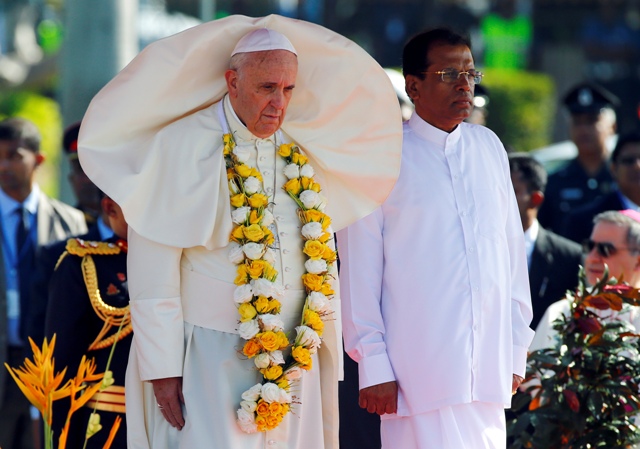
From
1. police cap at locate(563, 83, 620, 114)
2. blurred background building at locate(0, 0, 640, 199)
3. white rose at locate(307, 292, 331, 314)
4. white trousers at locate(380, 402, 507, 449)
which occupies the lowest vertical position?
white trousers at locate(380, 402, 507, 449)

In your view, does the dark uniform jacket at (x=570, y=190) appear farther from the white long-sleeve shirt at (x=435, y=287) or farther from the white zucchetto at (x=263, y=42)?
the white zucchetto at (x=263, y=42)

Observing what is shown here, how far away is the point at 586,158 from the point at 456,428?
525 cm

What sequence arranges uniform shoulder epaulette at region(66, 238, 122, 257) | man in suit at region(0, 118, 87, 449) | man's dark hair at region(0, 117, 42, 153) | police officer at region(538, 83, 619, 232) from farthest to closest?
1. police officer at region(538, 83, 619, 232)
2. man's dark hair at region(0, 117, 42, 153)
3. man in suit at region(0, 118, 87, 449)
4. uniform shoulder epaulette at region(66, 238, 122, 257)

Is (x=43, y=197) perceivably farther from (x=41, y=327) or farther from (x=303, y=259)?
(x=303, y=259)

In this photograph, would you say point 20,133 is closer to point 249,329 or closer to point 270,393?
point 249,329

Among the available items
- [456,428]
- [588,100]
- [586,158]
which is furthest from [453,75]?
[588,100]

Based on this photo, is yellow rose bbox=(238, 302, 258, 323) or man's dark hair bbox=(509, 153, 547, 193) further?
man's dark hair bbox=(509, 153, 547, 193)

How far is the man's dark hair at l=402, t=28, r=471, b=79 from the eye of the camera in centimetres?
518

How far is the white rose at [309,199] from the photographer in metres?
4.80

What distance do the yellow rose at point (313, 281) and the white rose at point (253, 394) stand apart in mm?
430

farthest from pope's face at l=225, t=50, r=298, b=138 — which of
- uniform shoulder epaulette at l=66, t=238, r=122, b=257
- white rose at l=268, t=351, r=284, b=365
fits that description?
uniform shoulder epaulette at l=66, t=238, r=122, b=257

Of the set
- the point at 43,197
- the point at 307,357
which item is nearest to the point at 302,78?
the point at 307,357

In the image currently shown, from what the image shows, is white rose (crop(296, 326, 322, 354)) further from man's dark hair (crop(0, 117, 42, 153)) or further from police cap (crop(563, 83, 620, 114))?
police cap (crop(563, 83, 620, 114))

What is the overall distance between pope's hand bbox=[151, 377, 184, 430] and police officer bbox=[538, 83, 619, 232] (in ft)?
18.0
